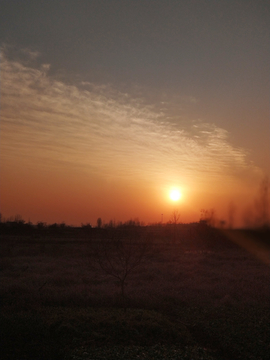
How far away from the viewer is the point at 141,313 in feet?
47.2

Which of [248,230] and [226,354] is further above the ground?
[248,230]

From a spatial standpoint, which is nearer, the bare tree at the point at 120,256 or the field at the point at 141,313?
the field at the point at 141,313

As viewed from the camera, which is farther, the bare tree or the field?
the bare tree

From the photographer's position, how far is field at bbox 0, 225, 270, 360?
1081 cm

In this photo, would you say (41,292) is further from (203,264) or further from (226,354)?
(203,264)

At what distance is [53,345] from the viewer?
1080 cm

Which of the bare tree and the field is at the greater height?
the bare tree

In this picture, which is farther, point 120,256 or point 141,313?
point 120,256

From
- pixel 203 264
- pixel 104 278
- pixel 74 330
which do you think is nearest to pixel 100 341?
pixel 74 330

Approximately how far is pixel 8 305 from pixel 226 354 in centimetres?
989

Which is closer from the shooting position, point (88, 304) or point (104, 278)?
point (88, 304)

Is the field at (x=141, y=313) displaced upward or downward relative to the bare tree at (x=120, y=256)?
downward

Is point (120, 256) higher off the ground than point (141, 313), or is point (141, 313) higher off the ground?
point (120, 256)

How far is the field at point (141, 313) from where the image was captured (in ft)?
35.5
